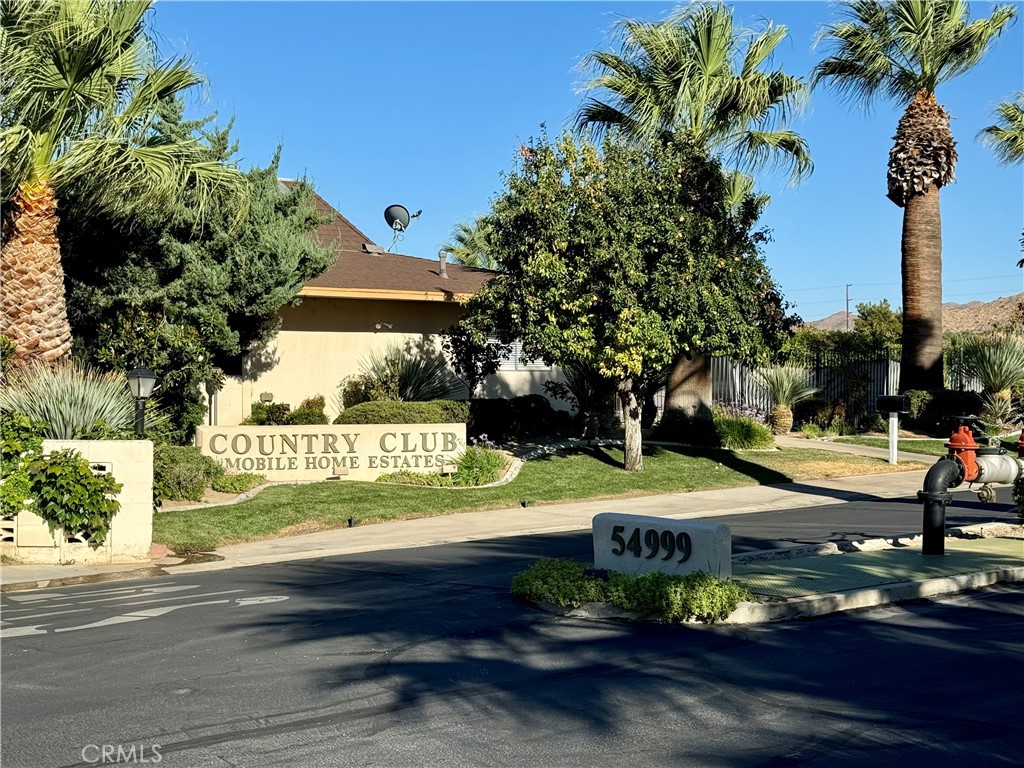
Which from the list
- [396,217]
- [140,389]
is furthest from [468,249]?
[140,389]

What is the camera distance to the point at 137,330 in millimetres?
21188

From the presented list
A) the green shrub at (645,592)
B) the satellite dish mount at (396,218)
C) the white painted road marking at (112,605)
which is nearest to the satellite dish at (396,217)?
the satellite dish mount at (396,218)

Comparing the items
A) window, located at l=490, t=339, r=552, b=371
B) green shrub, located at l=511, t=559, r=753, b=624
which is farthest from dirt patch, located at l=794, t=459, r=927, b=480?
green shrub, located at l=511, t=559, r=753, b=624

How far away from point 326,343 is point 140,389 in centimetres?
1080

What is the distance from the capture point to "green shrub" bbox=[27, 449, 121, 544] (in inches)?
551

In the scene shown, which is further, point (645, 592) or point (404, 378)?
point (404, 378)

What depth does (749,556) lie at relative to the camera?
39.5 ft

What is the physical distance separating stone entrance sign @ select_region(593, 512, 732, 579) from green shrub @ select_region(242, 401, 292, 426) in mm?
14889

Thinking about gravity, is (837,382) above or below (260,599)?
above

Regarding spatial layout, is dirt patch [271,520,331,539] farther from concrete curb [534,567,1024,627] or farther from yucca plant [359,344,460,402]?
yucca plant [359,344,460,402]

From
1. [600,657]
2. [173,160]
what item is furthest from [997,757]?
[173,160]

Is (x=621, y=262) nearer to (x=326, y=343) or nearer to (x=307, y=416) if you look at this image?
(x=307, y=416)

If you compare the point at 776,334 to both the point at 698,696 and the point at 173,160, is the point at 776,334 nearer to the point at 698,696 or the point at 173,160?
the point at 173,160

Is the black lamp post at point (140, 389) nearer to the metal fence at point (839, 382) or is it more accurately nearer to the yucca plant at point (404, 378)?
the yucca plant at point (404, 378)
